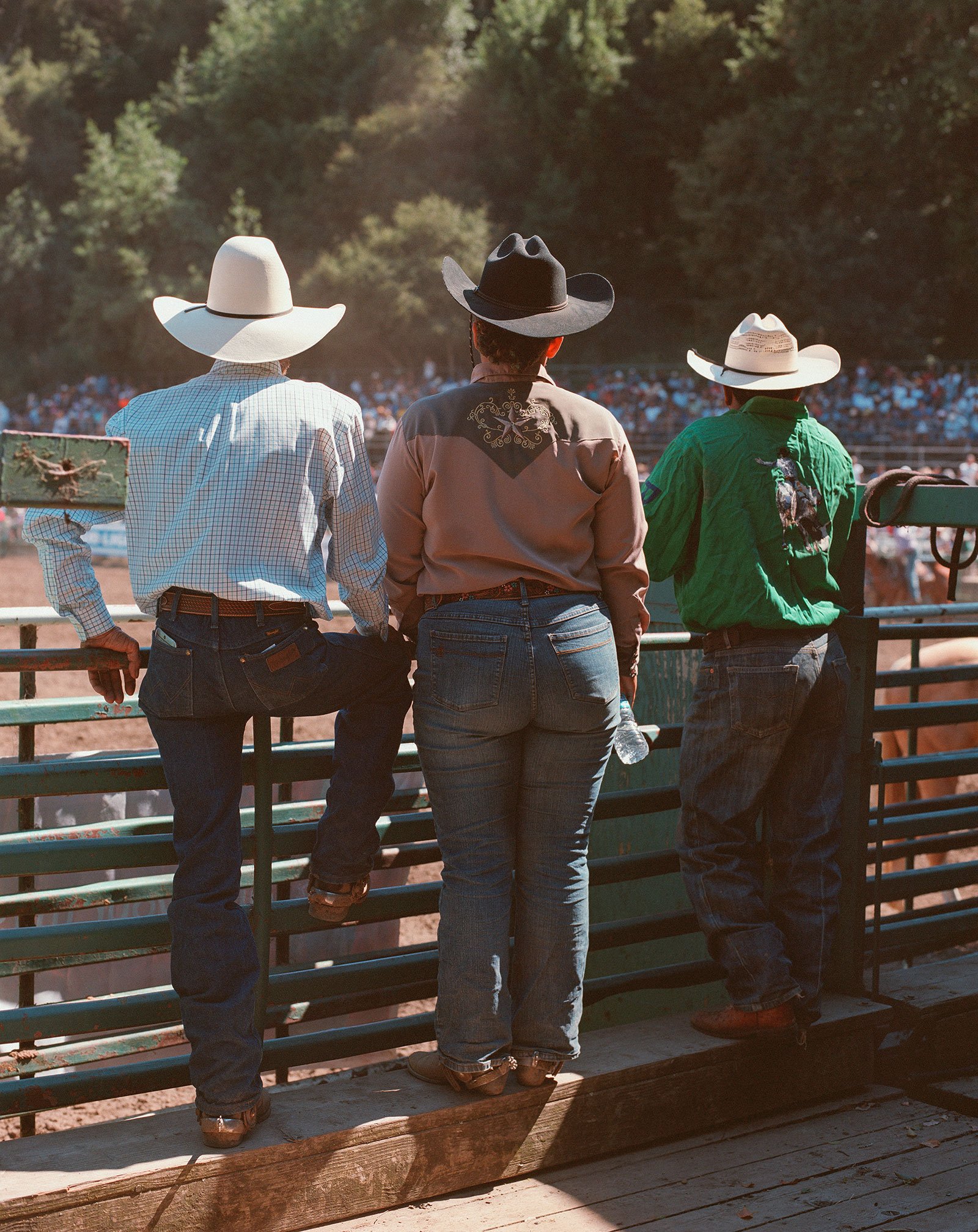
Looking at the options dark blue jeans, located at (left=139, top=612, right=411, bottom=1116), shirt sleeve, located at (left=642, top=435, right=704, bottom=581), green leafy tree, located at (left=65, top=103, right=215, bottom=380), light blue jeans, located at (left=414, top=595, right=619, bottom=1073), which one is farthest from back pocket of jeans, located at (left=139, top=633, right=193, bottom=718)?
green leafy tree, located at (left=65, top=103, right=215, bottom=380)

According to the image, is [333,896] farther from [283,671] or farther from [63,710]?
[63,710]

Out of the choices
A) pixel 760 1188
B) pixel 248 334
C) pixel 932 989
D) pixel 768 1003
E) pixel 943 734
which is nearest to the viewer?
pixel 248 334

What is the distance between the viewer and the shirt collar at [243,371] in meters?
2.44

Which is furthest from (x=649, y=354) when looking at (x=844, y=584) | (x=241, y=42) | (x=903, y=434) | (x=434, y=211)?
(x=844, y=584)

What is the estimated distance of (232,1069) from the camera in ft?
7.70

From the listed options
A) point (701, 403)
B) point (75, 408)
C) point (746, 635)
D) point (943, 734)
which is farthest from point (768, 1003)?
point (75, 408)

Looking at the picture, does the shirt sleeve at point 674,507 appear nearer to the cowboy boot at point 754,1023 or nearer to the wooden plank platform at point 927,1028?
the cowboy boot at point 754,1023

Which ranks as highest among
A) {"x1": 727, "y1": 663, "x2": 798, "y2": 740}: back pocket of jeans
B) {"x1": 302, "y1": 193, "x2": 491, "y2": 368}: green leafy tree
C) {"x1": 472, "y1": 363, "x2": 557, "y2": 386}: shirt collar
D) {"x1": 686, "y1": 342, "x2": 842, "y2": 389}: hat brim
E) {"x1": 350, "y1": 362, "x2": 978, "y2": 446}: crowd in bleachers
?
{"x1": 302, "y1": 193, "x2": 491, "y2": 368}: green leafy tree

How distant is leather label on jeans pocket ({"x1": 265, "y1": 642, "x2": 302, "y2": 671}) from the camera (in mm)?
2334

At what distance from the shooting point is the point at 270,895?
8.40 ft

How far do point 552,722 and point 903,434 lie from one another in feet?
97.9

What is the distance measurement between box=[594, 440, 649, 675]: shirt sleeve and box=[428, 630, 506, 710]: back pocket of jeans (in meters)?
0.33

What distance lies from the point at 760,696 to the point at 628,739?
0.38 meters

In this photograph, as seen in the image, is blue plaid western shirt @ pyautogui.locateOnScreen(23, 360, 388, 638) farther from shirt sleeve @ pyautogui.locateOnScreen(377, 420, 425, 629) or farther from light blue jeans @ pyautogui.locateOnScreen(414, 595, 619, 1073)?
light blue jeans @ pyautogui.locateOnScreen(414, 595, 619, 1073)
